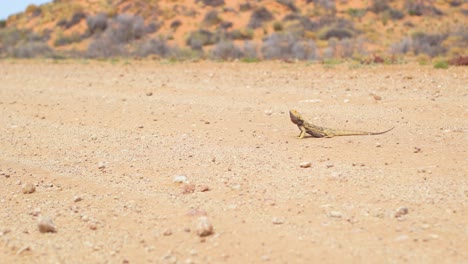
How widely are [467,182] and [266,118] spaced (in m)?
3.88

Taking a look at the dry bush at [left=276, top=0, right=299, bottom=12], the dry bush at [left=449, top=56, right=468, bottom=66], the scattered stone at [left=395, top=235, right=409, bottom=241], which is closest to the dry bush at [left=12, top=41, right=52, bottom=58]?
the dry bush at [left=276, top=0, right=299, bottom=12]

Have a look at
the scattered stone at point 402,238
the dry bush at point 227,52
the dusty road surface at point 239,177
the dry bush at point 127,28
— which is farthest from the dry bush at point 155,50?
the scattered stone at point 402,238

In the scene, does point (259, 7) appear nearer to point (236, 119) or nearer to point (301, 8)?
point (301, 8)

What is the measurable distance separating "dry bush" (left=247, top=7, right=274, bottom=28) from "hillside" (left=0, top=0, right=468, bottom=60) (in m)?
0.06

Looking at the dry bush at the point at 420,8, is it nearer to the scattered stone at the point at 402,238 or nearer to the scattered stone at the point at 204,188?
the scattered stone at the point at 204,188

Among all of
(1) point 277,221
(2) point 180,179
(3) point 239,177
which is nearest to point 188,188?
(2) point 180,179

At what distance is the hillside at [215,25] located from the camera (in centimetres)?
2631

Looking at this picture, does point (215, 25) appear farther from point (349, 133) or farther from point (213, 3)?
point (349, 133)

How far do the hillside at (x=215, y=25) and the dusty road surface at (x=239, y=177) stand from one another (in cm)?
1300

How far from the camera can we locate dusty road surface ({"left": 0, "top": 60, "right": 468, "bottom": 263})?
160 inches

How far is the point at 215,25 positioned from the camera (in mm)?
35438

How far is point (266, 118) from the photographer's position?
8531 mm

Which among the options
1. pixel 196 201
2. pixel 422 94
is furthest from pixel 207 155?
pixel 422 94

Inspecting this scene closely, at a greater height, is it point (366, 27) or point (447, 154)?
point (447, 154)
